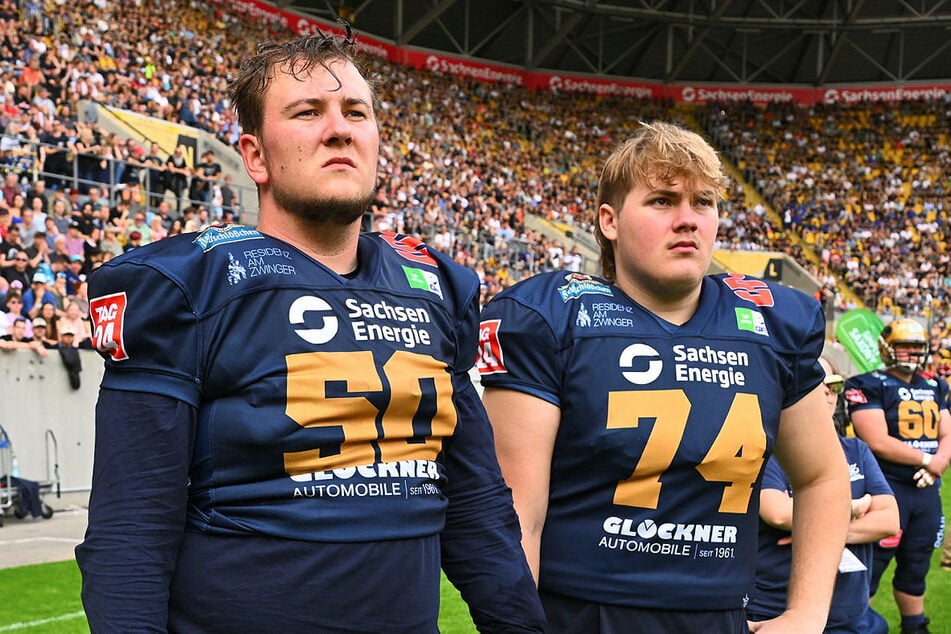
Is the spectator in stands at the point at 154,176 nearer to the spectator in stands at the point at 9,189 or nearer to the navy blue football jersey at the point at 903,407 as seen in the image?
the spectator in stands at the point at 9,189

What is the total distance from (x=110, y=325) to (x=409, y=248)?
670mm

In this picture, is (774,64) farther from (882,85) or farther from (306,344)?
(306,344)

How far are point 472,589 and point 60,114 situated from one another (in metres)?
13.7

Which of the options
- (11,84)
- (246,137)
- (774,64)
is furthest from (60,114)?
(774,64)

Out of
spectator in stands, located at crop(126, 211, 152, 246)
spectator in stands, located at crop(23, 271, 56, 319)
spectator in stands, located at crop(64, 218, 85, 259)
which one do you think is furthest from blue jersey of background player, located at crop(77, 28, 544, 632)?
spectator in stands, located at crop(126, 211, 152, 246)

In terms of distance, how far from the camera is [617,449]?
2.27 m

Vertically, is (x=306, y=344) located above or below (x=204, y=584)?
above

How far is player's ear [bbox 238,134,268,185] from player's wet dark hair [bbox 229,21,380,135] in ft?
0.06

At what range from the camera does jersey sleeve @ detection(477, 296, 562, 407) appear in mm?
2312

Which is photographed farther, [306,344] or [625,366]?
[625,366]

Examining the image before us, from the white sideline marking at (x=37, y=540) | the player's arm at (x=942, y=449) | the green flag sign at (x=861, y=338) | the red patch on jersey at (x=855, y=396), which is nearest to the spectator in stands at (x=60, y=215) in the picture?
the white sideline marking at (x=37, y=540)

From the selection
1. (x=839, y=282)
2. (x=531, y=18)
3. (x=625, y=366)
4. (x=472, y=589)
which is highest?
(x=531, y=18)

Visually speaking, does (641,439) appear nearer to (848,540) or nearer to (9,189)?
(848,540)

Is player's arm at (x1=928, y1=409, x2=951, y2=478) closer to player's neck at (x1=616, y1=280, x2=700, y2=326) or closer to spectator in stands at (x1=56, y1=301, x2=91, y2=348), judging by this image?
player's neck at (x1=616, y1=280, x2=700, y2=326)
